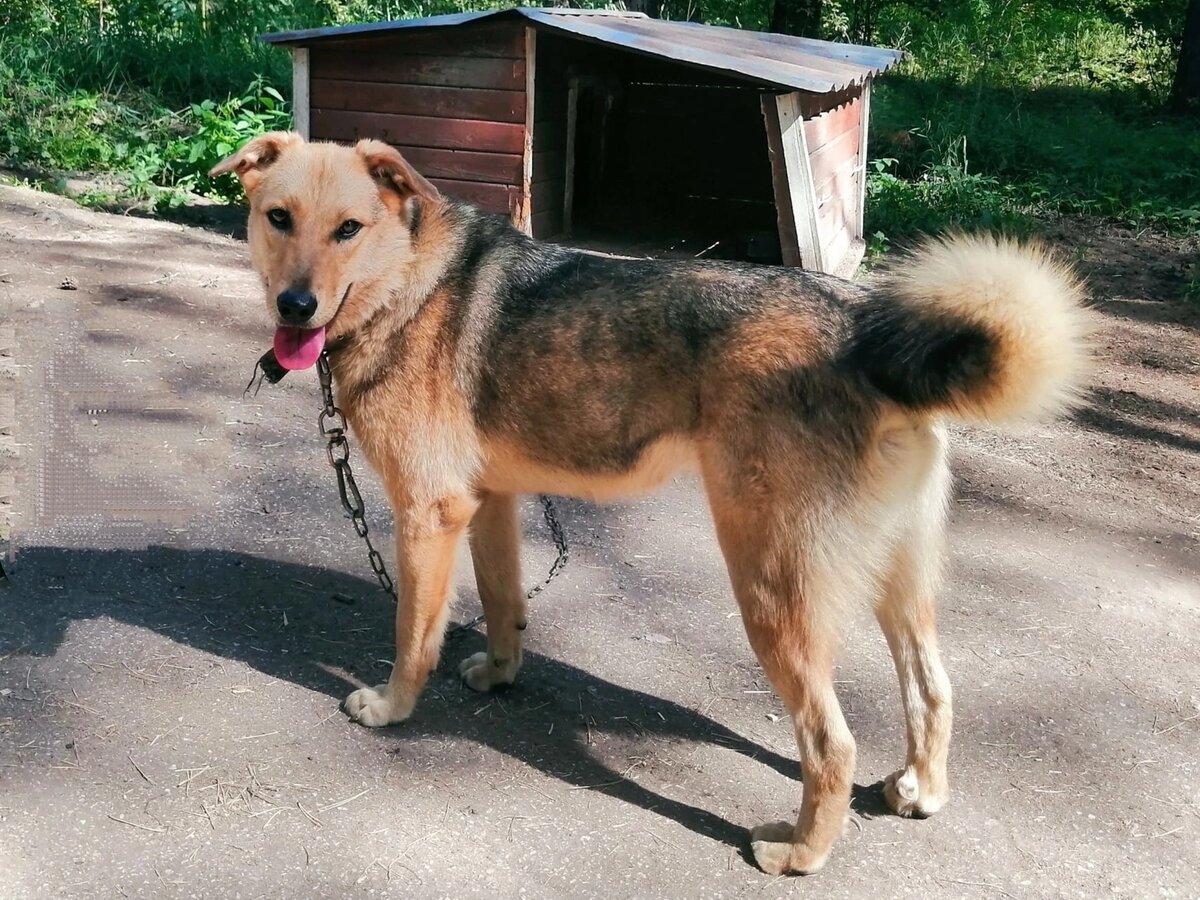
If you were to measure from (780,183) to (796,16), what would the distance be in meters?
8.17

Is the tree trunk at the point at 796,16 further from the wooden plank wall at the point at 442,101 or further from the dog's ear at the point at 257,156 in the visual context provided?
the dog's ear at the point at 257,156

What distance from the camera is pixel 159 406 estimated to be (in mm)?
5609

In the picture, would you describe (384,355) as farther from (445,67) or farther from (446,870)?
(445,67)

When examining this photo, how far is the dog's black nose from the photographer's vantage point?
322 centimetres

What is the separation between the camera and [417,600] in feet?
11.3

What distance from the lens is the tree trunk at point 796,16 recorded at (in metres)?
14.4

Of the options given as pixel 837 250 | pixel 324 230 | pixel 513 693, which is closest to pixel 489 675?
pixel 513 693

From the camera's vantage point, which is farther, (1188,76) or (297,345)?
(1188,76)

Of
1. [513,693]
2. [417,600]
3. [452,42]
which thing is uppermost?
[452,42]

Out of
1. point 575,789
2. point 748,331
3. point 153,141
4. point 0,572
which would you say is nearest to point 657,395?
point 748,331

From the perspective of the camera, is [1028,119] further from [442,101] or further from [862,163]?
[442,101]

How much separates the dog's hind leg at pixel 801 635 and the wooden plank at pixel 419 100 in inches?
219

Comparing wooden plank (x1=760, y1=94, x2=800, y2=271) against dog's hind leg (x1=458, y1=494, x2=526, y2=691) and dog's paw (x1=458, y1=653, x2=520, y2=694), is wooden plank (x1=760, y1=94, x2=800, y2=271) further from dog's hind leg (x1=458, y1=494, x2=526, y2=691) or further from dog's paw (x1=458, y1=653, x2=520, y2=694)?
dog's paw (x1=458, y1=653, x2=520, y2=694)

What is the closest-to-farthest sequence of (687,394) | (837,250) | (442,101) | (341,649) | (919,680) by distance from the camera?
(687,394) < (919,680) < (341,649) < (442,101) < (837,250)
